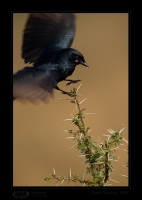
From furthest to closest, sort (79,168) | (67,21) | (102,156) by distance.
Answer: (79,168) < (67,21) < (102,156)

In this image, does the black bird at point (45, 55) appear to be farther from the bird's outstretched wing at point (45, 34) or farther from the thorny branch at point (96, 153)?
the thorny branch at point (96, 153)

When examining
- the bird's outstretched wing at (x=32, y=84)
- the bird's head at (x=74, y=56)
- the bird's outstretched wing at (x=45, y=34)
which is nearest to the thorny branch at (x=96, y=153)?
the bird's outstretched wing at (x=32, y=84)

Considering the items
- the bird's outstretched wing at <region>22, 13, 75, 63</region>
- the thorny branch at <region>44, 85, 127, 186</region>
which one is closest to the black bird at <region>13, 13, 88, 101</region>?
the bird's outstretched wing at <region>22, 13, 75, 63</region>

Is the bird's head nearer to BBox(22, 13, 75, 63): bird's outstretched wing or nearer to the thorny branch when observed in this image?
BBox(22, 13, 75, 63): bird's outstretched wing

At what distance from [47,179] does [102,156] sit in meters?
0.44

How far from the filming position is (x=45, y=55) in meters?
3.53

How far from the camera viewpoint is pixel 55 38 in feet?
12.8

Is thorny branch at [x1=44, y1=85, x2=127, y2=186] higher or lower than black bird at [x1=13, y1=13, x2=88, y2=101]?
lower

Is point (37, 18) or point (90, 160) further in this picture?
point (37, 18)

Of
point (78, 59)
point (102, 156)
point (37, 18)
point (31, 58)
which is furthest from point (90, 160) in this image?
point (37, 18)

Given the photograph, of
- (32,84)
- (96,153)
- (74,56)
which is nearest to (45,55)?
(74,56)

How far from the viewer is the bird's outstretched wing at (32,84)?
261 cm

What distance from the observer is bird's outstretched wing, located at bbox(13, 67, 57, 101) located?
8.55 feet
